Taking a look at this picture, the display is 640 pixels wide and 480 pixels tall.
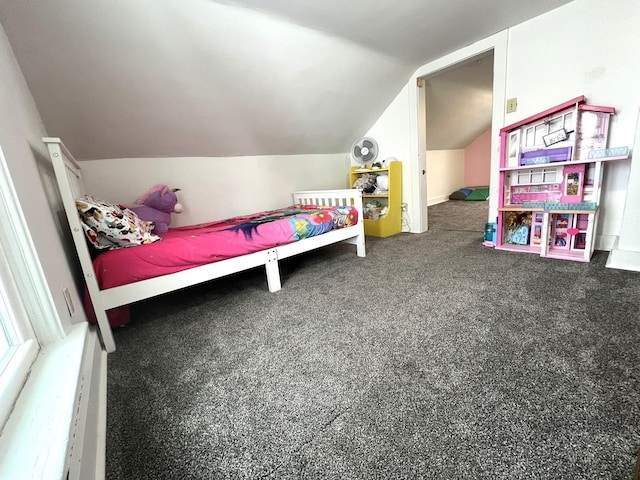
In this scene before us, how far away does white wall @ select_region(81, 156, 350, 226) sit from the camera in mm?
2297

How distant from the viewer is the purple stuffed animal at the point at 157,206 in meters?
2.20

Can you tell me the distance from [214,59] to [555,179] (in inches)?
112

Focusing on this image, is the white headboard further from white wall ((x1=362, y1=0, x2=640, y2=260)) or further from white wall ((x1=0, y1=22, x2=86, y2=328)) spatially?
white wall ((x1=362, y1=0, x2=640, y2=260))

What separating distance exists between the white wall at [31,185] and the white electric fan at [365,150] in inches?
117

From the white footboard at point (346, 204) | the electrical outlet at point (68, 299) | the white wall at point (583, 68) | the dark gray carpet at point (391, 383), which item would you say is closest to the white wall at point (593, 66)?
the white wall at point (583, 68)

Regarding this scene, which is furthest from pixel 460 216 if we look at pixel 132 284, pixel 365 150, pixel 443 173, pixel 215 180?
pixel 132 284

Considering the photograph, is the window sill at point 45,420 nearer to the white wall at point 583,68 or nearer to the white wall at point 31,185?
the white wall at point 31,185

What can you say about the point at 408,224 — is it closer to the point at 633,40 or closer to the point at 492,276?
the point at 492,276

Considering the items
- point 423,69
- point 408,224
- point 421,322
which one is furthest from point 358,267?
point 423,69

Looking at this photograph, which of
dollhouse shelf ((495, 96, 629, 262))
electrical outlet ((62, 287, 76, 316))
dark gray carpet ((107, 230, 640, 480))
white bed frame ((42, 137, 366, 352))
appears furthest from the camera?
dollhouse shelf ((495, 96, 629, 262))

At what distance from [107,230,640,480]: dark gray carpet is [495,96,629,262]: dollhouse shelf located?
423 millimetres

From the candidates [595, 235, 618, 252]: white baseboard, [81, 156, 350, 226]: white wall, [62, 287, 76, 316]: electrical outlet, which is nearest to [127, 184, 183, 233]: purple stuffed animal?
[81, 156, 350, 226]: white wall

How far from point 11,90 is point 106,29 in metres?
0.67

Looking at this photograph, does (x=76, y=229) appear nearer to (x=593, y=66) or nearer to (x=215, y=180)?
(x=215, y=180)
